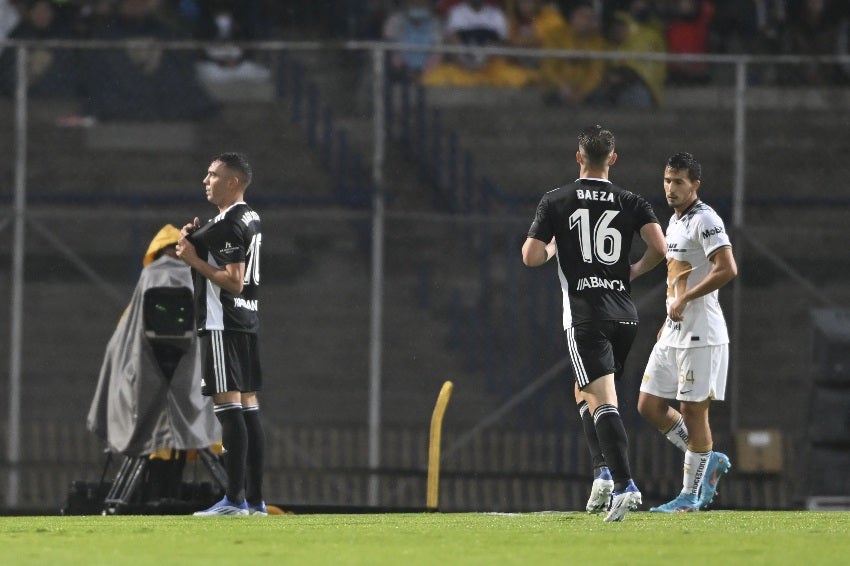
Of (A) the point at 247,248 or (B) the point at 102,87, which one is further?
(B) the point at 102,87

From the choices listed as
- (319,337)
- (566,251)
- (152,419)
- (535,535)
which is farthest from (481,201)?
(535,535)

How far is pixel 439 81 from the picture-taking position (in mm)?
17125

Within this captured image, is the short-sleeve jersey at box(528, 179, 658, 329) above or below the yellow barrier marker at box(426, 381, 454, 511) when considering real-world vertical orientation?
above

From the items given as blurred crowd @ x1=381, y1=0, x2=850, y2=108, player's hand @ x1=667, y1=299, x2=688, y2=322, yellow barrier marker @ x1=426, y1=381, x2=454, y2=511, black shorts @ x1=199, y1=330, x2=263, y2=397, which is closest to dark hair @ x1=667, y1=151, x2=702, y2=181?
player's hand @ x1=667, y1=299, x2=688, y2=322

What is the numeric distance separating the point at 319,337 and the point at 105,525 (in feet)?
21.0

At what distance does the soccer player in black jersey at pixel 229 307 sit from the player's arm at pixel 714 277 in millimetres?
2354

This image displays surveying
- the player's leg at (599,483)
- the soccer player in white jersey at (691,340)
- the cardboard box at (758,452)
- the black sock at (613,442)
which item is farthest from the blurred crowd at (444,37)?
the black sock at (613,442)

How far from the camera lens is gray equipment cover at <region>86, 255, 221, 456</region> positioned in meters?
11.5

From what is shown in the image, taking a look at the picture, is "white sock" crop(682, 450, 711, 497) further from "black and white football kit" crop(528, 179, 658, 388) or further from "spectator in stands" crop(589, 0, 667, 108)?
"spectator in stands" crop(589, 0, 667, 108)

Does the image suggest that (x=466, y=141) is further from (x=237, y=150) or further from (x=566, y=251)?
(x=566, y=251)

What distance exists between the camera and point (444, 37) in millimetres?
18391

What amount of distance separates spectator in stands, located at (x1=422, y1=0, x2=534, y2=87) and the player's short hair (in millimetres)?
5390

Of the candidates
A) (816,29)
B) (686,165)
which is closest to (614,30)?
(816,29)

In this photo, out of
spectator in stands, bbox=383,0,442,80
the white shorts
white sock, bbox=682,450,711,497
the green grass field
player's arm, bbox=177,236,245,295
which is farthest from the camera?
spectator in stands, bbox=383,0,442,80
